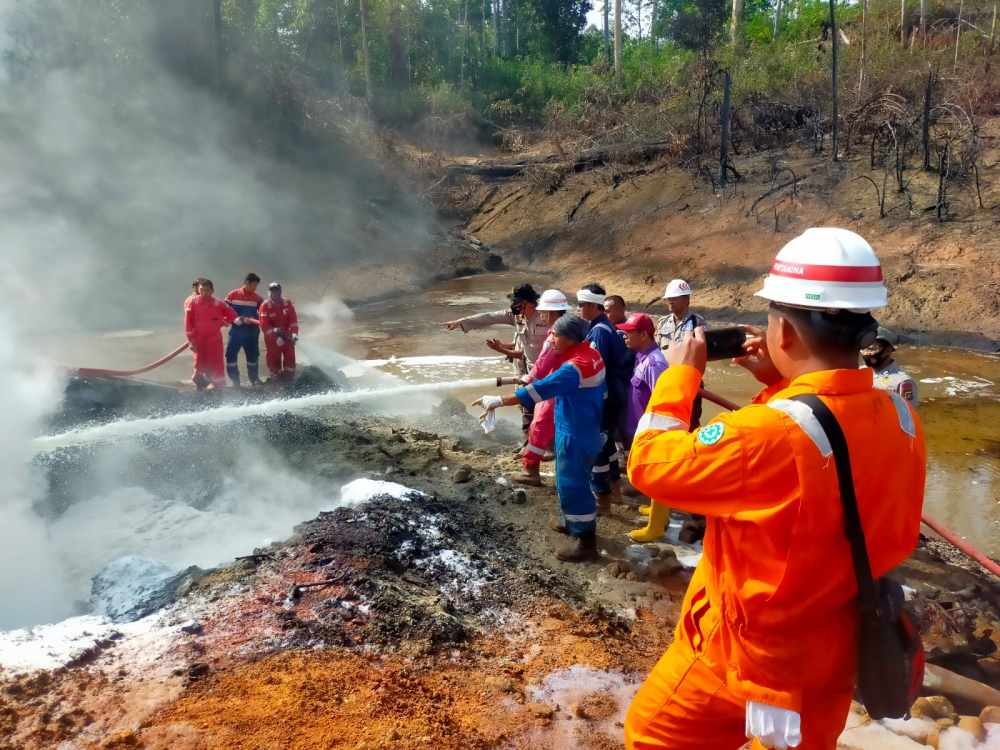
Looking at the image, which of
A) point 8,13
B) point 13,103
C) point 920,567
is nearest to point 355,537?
point 920,567

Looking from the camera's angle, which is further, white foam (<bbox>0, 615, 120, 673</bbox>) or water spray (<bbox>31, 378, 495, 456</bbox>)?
water spray (<bbox>31, 378, 495, 456</bbox>)

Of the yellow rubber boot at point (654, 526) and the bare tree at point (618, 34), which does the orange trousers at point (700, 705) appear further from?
the bare tree at point (618, 34)

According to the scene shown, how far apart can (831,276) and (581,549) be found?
3.54m

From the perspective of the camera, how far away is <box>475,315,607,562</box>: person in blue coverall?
4.68 metres

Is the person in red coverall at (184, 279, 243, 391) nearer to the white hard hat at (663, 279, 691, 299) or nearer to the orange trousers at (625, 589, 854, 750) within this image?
the white hard hat at (663, 279, 691, 299)

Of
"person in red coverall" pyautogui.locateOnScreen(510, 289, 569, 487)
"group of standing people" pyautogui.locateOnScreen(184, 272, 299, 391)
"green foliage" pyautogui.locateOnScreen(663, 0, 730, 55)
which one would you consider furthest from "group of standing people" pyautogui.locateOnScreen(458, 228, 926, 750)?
"green foliage" pyautogui.locateOnScreen(663, 0, 730, 55)

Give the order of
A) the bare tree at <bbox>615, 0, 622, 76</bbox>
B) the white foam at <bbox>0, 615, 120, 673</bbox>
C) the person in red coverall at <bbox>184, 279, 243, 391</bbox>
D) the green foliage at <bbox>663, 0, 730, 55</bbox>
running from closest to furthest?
the white foam at <bbox>0, 615, 120, 673</bbox> → the person in red coverall at <bbox>184, 279, 243, 391</bbox> → the bare tree at <bbox>615, 0, 622, 76</bbox> → the green foliage at <bbox>663, 0, 730, 55</bbox>

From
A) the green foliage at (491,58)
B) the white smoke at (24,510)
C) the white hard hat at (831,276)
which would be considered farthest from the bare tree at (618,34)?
the white hard hat at (831,276)

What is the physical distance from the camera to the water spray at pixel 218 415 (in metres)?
6.49

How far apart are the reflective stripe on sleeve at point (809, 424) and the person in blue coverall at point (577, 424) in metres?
2.98

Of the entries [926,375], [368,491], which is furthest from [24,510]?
[926,375]

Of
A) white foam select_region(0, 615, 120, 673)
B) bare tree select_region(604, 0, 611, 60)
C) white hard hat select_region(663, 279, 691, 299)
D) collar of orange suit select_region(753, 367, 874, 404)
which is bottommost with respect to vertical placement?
white foam select_region(0, 615, 120, 673)

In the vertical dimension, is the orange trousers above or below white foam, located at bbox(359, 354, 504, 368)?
above

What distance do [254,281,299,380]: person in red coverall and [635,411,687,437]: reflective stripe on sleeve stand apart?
8.25 m
